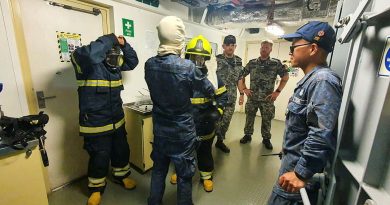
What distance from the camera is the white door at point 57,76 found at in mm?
1714

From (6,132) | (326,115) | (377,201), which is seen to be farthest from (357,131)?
(6,132)

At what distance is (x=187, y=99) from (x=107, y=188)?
1445 millimetres

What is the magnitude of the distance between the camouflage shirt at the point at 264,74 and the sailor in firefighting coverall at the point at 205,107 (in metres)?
1.44

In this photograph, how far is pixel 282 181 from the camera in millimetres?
941

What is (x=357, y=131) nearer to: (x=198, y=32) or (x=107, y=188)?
(x=107, y=188)

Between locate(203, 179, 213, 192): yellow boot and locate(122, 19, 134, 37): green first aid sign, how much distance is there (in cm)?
199

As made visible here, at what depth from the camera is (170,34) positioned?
1.41 metres

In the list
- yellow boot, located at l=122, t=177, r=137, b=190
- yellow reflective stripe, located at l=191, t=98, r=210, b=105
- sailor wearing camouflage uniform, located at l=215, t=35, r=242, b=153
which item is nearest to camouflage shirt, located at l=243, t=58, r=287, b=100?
sailor wearing camouflage uniform, located at l=215, t=35, r=242, b=153

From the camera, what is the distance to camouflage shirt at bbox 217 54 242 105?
2.96 metres

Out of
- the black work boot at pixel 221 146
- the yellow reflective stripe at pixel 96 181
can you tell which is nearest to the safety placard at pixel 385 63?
the yellow reflective stripe at pixel 96 181

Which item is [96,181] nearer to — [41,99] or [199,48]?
[41,99]

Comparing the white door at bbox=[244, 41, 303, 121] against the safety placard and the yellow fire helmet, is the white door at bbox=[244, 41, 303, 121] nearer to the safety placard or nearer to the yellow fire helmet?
the yellow fire helmet

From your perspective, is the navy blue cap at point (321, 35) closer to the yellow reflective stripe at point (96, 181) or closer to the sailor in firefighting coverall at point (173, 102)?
the sailor in firefighting coverall at point (173, 102)

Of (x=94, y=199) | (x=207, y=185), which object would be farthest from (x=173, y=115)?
(x=94, y=199)
